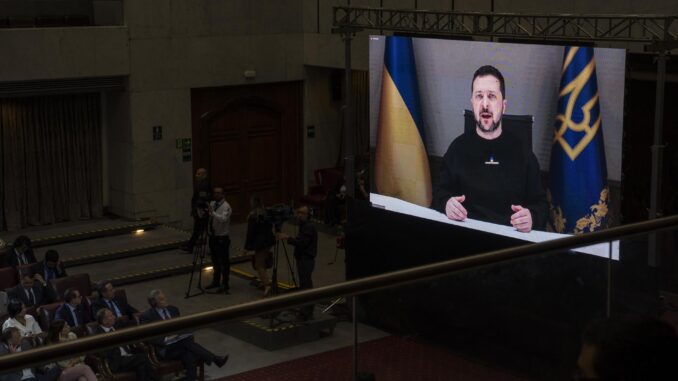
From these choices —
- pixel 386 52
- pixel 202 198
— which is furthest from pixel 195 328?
pixel 202 198

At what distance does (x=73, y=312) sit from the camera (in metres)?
12.0

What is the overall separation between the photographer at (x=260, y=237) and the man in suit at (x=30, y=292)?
316 centimetres

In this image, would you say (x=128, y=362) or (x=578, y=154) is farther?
(x=578, y=154)

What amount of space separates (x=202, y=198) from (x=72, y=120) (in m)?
3.20

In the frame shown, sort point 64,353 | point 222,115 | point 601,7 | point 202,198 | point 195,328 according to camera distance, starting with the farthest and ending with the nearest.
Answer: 1. point 222,115
2. point 202,198
3. point 601,7
4. point 195,328
5. point 64,353

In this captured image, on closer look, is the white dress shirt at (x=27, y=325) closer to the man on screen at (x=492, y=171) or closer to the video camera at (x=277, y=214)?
the video camera at (x=277, y=214)

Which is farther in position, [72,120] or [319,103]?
[319,103]

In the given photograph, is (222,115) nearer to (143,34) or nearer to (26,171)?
(143,34)

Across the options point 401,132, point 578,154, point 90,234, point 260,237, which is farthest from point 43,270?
point 578,154

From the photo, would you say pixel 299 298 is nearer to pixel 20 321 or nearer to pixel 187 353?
pixel 187 353

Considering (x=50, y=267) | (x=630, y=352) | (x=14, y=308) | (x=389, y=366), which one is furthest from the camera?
(x=50, y=267)

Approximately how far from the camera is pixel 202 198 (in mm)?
17266

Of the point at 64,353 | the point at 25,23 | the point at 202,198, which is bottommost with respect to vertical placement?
the point at 202,198

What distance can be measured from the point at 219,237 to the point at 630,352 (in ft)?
47.2
